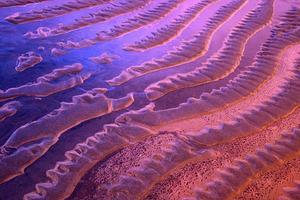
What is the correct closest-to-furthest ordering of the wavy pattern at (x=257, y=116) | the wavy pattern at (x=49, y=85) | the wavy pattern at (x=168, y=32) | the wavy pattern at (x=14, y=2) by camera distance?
the wavy pattern at (x=257, y=116) < the wavy pattern at (x=49, y=85) < the wavy pattern at (x=168, y=32) < the wavy pattern at (x=14, y=2)

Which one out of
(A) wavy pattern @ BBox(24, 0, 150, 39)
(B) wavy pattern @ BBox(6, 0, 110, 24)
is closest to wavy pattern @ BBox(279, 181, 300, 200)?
(A) wavy pattern @ BBox(24, 0, 150, 39)

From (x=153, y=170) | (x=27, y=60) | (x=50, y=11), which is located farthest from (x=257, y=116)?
(x=50, y=11)

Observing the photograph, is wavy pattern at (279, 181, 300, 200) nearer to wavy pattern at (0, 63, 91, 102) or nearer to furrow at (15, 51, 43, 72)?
wavy pattern at (0, 63, 91, 102)

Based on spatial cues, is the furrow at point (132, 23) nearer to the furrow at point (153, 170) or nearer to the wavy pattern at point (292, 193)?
the furrow at point (153, 170)

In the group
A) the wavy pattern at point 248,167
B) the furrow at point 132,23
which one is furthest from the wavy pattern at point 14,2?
the wavy pattern at point 248,167

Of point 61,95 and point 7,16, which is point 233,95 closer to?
point 61,95

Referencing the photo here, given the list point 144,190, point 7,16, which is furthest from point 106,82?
point 7,16
